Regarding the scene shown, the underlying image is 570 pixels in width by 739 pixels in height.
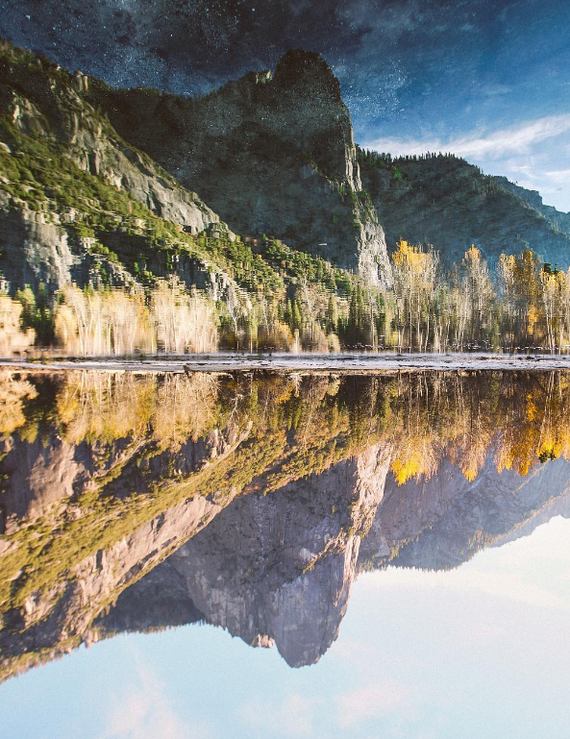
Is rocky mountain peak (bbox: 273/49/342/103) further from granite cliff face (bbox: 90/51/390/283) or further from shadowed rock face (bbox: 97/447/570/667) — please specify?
shadowed rock face (bbox: 97/447/570/667)

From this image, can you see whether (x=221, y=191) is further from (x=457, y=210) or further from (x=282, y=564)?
(x=282, y=564)

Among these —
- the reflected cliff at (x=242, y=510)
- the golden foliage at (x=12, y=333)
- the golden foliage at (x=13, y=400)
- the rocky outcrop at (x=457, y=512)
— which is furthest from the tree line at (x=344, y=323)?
the rocky outcrop at (x=457, y=512)

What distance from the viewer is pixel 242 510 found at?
214cm

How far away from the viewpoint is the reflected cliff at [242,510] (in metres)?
1.56

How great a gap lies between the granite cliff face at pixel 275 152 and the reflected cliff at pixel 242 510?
5091 cm

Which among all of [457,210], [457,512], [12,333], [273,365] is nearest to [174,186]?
[12,333]

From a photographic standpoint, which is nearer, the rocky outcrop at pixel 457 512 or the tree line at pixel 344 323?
the rocky outcrop at pixel 457 512

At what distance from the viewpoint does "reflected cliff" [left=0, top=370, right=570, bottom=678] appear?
5.11ft

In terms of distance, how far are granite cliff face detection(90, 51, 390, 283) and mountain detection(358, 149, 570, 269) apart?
40.3 ft

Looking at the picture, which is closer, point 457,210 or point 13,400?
point 13,400

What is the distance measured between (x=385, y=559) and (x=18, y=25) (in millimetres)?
45655

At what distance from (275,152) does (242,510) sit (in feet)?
198

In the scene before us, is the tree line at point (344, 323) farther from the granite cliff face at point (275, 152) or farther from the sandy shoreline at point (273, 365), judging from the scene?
the granite cliff face at point (275, 152)

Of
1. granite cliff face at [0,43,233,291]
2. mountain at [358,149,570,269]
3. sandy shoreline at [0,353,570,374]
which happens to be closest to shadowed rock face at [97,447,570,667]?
sandy shoreline at [0,353,570,374]
